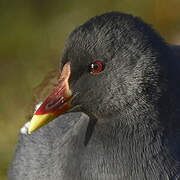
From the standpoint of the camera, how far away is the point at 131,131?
1.97 m

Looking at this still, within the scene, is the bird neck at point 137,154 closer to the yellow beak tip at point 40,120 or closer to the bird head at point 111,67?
the bird head at point 111,67

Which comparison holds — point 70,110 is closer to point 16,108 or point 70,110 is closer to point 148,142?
point 148,142

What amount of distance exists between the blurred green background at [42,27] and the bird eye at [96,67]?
7.99 ft

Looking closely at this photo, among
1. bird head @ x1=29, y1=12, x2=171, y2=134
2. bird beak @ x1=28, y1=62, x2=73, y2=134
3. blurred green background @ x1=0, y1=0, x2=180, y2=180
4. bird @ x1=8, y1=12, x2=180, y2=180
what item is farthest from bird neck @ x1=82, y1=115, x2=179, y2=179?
blurred green background @ x1=0, y1=0, x2=180, y2=180

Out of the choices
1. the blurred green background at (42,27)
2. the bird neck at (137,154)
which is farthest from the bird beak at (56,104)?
the blurred green background at (42,27)

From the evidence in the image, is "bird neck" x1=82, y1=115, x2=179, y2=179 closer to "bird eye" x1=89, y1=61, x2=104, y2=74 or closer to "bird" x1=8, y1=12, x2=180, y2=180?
"bird" x1=8, y1=12, x2=180, y2=180

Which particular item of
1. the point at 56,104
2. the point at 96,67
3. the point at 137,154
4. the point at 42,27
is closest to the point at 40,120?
the point at 56,104

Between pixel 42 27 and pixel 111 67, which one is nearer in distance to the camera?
pixel 111 67

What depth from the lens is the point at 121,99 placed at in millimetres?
1948

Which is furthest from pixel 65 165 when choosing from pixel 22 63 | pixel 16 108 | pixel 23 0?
pixel 23 0

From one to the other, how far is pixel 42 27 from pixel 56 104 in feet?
8.92

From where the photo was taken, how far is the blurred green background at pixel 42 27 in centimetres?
446

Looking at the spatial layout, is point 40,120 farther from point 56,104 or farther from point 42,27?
point 42,27

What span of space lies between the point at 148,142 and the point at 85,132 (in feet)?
1.11
